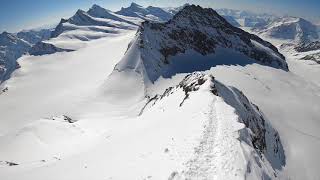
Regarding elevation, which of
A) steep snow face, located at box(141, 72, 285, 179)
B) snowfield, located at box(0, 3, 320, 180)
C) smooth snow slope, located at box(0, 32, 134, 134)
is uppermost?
steep snow face, located at box(141, 72, 285, 179)

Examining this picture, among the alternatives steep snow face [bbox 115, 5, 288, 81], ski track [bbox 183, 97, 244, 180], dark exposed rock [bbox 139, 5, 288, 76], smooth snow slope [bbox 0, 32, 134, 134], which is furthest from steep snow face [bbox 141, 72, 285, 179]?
dark exposed rock [bbox 139, 5, 288, 76]

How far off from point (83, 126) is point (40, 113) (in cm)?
4090

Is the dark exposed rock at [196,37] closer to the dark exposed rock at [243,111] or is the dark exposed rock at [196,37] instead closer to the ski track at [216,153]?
the dark exposed rock at [243,111]

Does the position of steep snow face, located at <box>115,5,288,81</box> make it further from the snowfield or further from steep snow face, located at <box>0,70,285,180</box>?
steep snow face, located at <box>0,70,285,180</box>

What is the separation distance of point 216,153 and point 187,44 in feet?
352

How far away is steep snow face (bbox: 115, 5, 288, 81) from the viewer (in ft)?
350

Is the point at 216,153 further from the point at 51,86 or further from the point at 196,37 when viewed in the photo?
the point at 51,86

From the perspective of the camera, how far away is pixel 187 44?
12700 cm

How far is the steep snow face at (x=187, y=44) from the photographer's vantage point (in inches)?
4200

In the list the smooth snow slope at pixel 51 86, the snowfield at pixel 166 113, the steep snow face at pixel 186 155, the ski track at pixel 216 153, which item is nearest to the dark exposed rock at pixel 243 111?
the snowfield at pixel 166 113

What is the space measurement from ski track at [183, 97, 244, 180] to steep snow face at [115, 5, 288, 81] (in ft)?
240

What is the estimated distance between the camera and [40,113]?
94188 millimetres

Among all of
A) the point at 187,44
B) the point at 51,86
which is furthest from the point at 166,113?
the point at 51,86

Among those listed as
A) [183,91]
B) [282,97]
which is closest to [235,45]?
[282,97]
